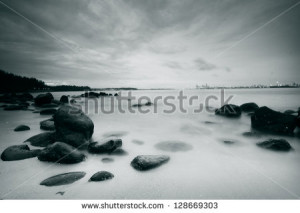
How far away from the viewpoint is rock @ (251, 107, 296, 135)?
6.80m

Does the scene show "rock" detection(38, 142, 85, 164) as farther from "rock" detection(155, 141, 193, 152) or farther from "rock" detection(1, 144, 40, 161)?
"rock" detection(155, 141, 193, 152)

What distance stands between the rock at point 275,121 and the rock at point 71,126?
7.55 m

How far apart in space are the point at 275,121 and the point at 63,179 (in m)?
8.16

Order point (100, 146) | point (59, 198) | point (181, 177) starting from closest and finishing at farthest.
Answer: point (59, 198) < point (181, 177) < point (100, 146)

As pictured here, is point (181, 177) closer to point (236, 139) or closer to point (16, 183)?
point (16, 183)

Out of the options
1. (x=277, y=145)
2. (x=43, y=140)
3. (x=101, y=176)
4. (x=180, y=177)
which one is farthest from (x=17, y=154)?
(x=277, y=145)

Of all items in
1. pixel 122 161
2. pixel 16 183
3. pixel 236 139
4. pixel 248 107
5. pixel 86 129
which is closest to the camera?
pixel 16 183

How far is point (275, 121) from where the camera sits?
706 cm

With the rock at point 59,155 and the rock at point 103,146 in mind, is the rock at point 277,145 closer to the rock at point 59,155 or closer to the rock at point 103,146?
the rock at point 103,146

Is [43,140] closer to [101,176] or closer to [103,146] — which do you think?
[103,146]

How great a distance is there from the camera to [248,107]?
13461 millimetres

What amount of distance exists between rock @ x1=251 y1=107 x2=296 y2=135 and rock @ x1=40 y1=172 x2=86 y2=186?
7742 millimetres
